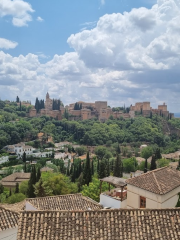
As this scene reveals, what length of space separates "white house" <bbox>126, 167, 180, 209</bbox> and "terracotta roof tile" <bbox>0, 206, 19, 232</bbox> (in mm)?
6360

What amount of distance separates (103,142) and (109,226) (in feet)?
259

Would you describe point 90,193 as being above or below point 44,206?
below

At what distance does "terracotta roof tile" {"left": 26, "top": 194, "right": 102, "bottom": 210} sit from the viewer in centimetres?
1311

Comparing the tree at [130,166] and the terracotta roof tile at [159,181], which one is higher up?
the terracotta roof tile at [159,181]

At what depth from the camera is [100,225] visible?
245 inches

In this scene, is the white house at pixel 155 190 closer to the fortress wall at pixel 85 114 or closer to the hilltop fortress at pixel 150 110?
the fortress wall at pixel 85 114

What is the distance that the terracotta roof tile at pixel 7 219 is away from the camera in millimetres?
8953

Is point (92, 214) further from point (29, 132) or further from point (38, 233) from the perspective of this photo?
point (29, 132)

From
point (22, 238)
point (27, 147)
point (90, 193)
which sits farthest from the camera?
point (27, 147)

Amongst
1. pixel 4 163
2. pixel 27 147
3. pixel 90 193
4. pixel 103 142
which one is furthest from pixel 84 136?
pixel 90 193

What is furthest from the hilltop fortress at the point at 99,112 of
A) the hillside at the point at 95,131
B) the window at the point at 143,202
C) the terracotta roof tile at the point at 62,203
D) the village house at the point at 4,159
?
the window at the point at 143,202

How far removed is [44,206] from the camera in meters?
13.0

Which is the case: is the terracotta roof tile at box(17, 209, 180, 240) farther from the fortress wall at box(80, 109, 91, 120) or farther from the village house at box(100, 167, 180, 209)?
the fortress wall at box(80, 109, 91, 120)

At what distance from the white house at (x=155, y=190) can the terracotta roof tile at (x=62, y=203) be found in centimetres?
233
